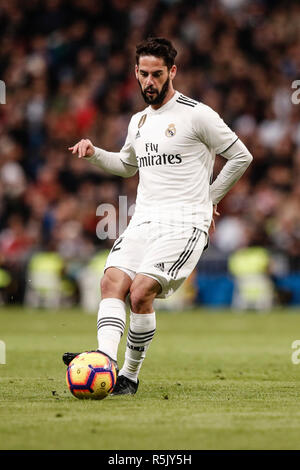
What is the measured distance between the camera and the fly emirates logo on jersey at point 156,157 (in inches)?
271

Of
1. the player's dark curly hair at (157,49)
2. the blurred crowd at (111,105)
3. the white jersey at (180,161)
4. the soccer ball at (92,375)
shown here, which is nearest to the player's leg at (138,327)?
the soccer ball at (92,375)

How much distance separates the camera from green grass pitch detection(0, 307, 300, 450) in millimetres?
4914

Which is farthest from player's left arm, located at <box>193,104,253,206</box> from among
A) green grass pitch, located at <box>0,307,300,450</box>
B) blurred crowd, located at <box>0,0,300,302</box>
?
blurred crowd, located at <box>0,0,300,302</box>

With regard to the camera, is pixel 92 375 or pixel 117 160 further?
pixel 117 160

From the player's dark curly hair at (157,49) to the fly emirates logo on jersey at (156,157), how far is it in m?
0.60

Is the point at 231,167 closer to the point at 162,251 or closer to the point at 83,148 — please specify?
the point at 162,251

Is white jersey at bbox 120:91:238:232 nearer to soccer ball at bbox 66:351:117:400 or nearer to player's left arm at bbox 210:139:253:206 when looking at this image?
player's left arm at bbox 210:139:253:206

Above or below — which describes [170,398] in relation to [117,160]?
below

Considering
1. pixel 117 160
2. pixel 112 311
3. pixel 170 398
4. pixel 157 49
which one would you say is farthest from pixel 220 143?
pixel 170 398

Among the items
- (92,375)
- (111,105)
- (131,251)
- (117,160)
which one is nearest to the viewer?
(92,375)

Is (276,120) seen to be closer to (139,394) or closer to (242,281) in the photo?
(242,281)

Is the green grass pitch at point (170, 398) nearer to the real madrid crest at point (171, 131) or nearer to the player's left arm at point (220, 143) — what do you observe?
the player's left arm at point (220, 143)

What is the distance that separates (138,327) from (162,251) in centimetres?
56

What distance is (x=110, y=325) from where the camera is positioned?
6559 millimetres
